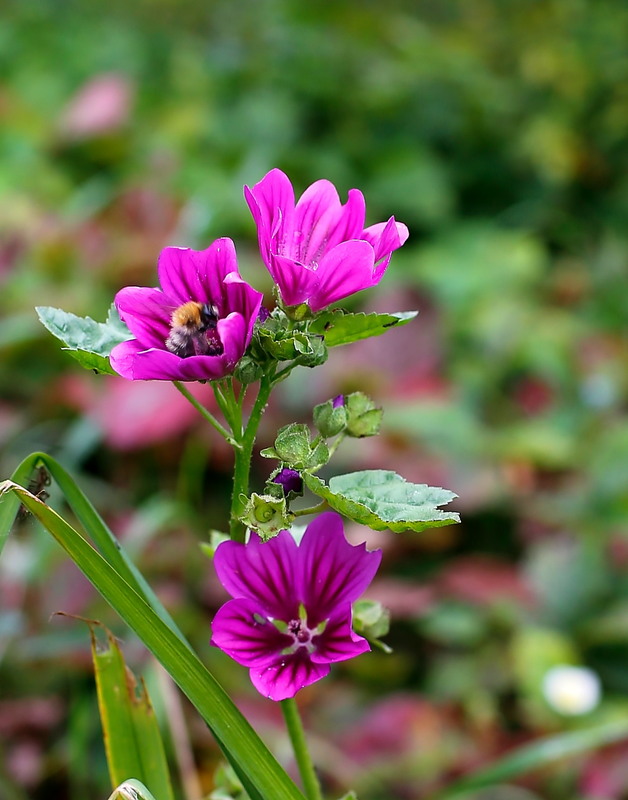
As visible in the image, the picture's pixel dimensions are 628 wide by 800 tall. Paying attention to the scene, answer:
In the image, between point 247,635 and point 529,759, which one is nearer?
point 247,635

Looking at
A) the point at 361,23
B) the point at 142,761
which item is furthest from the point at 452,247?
the point at 142,761

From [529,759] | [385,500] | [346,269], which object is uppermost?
[346,269]

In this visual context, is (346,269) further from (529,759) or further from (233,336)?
(529,759)

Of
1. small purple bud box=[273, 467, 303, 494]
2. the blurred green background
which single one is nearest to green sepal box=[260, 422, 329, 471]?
small purple bud box=[273, 467, 303, 494]

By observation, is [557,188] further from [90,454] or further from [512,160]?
[90,454]

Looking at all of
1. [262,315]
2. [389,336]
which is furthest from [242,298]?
[389,336]

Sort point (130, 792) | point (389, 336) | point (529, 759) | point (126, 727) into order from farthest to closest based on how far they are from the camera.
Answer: point (389, 336)
point (529, 759)
point (126, 727)
point (130, 792)

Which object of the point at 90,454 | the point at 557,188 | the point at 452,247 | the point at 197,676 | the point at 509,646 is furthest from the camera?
the point at 557,188
